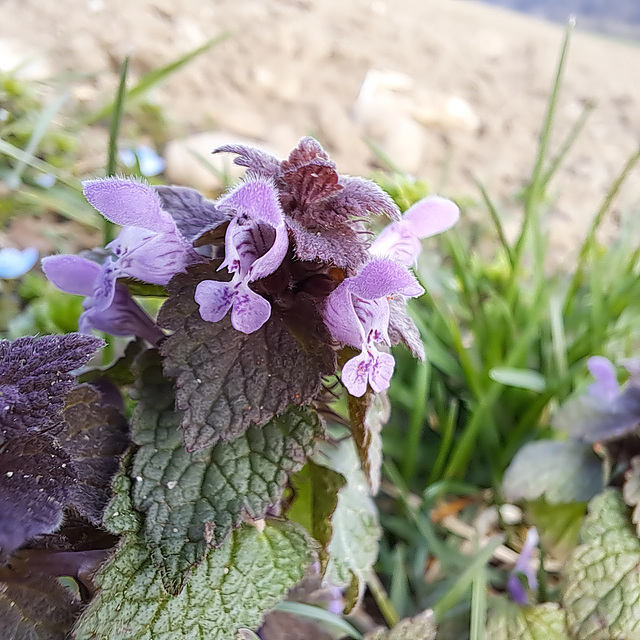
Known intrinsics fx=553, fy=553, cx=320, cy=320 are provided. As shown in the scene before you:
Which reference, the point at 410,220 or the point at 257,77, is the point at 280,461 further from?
the point at 257,77

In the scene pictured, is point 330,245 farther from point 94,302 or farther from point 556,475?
point 556,475

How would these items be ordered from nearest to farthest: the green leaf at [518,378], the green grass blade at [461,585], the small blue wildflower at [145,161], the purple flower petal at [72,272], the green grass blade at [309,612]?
the purple flower petal at [72,272] < the green grass blade at [309,612] < the green grass blade at [461,585] < the green leaf at [518,378] < the small blue wildflower at [145,161]

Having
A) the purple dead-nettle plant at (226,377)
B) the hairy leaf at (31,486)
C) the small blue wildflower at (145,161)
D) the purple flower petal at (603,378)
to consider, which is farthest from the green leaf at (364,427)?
the small blue wildflower at (145,161)

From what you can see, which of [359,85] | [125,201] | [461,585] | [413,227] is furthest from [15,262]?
[359,85]

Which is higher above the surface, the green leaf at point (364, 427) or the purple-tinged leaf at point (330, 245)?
the purple-tinged leaf at point (330, 245)

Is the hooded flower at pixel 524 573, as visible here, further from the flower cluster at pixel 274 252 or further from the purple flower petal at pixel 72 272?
the purple flower petal at pixel 72 272

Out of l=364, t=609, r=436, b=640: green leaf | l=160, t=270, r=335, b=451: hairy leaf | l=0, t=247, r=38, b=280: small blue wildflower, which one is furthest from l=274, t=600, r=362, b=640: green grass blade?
l=0, t=247, r=38, b=280: small blue wildflower
